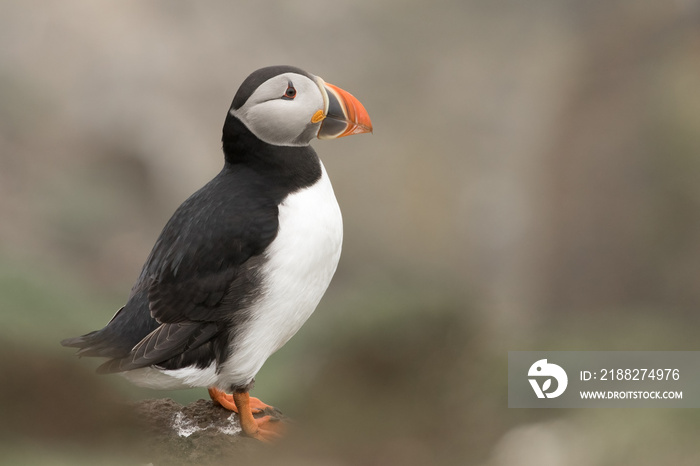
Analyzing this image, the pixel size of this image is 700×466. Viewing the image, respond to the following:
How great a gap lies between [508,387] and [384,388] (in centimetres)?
77

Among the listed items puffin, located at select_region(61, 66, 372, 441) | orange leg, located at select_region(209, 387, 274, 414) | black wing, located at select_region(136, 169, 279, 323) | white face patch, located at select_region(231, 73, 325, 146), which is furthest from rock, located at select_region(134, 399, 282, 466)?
white face patch, located at select_region(231, 73, 325, 146)

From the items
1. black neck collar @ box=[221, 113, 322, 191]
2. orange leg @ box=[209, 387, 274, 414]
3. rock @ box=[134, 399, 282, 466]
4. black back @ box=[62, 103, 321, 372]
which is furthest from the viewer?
orange leg @ box=[209, 387, 274, 414]

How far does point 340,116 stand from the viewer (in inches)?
136

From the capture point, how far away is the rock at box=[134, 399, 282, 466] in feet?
11.7

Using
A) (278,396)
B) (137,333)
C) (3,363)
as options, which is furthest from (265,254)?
(278,396)

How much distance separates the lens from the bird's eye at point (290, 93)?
3355 millimetres

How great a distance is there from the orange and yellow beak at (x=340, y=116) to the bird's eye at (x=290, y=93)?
0.14 m

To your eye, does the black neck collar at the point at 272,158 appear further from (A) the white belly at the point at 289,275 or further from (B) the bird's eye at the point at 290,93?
(B) the bird's eye at the point at 290,93

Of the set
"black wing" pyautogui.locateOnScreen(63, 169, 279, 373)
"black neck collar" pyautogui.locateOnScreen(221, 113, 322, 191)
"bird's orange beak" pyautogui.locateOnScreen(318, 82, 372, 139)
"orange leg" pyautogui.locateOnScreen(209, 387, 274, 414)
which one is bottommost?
"orange leg" pyautogui.locateOnScreen(209, 387, 274, 414)

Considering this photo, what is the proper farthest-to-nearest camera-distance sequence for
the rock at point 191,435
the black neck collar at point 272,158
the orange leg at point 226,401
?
the orange leg at point 226,401 → the rock at point 191,435 → the black neck collar at point 272,158

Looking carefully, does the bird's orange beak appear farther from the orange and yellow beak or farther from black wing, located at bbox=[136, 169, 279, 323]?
black wing, located at bbox=[136, 169, 279, 323]

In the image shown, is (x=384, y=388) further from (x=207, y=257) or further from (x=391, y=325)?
(x=207, y=257)

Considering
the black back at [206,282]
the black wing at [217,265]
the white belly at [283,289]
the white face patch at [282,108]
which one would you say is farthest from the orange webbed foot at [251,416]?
the white face patch at [282,108]

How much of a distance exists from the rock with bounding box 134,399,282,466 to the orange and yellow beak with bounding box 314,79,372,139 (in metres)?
1.37
